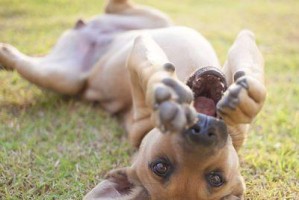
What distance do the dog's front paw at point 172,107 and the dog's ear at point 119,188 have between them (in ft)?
2.61

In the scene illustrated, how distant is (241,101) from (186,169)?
48 cm

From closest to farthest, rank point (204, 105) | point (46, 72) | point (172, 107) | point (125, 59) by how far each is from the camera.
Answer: point (172, 107) < point (204, 105) < point (125, 59) < point (46, 72)

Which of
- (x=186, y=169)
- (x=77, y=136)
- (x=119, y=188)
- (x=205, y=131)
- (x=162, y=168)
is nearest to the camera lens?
(x=205, y=131)

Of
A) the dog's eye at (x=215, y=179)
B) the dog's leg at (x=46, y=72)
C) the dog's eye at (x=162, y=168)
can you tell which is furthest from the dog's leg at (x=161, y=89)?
the dog's leg at (x=46, y=72)

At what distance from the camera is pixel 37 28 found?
6656 millimetres

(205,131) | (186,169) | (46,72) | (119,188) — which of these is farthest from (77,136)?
(205,131)

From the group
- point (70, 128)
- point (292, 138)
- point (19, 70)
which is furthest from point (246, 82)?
point (19, 70)

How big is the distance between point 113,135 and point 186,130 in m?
1.78

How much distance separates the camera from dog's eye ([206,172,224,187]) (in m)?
2.50

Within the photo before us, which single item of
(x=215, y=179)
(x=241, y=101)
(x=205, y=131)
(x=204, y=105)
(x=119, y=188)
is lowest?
(x=119, y=188)

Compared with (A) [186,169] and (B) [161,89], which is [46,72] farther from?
(B) [161,89]

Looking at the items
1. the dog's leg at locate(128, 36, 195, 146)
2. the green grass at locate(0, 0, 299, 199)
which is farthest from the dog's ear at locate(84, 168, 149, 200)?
the dog's leg at locate(128, 36, 195, 146)

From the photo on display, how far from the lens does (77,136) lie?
3900mm

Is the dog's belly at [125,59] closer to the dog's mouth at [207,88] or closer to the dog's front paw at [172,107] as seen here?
the dog's mouth at [207,88]
